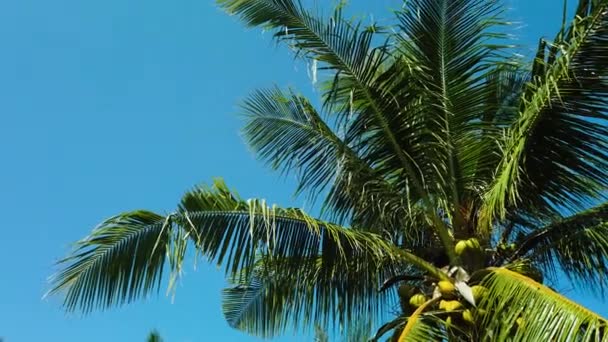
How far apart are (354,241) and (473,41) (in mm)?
2144

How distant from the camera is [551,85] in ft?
19.6

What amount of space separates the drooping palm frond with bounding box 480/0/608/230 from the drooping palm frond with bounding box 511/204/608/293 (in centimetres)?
22

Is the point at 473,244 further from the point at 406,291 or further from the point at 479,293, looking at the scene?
the point at 406,291

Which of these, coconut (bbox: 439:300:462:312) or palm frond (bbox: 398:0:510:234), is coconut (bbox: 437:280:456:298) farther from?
palm frond (bbox: 398:0:510:234)

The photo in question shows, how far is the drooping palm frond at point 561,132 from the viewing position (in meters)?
5.84

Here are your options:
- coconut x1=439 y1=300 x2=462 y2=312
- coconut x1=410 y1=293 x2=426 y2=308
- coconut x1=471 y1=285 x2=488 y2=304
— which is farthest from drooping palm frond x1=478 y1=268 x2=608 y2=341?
coconut x1=410 y1=293 x2=426 y2=308

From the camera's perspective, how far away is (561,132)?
6207 mm

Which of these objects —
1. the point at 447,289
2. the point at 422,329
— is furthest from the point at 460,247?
the point at 422,329

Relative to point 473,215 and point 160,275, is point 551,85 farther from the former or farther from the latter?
point 160,275

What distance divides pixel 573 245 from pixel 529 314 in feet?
5.10

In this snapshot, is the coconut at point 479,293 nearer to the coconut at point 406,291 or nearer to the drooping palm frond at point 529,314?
the drooping palm frond at point 529,314

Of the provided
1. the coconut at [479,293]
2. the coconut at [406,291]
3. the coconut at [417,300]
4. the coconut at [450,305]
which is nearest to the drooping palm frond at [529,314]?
the coconut at [479,293]

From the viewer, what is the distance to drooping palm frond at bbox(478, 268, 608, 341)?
15.6 feet

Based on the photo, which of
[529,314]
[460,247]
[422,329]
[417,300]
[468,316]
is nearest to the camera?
[529,314]
